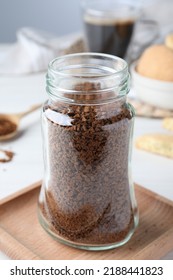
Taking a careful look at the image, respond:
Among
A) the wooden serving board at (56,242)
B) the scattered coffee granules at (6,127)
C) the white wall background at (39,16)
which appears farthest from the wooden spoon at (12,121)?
the white wall background at (39,16)

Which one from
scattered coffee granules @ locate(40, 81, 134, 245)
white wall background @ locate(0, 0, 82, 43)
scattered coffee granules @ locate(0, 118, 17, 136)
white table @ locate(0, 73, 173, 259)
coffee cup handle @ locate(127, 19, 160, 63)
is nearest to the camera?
scattered coffee granules @ locate(40, 81, 134, 245)

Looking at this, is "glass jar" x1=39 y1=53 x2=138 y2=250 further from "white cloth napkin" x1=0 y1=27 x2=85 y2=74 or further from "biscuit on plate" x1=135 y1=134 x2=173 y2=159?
"white cloth napkin" x1=0 y1=27 x2=85 y2=74

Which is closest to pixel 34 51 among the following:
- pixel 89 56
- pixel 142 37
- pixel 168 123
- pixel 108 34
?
pixel 108 34

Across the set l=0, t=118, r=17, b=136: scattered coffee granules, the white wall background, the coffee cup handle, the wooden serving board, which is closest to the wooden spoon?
l=0, t=118, r=17, b=136: scattered coffee granules

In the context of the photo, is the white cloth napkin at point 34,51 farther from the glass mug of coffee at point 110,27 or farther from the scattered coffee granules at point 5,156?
the scattered coffee granules at point 5,156

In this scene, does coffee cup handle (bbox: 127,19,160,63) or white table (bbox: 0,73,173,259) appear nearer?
white table (bbox: 0,73,173,259)

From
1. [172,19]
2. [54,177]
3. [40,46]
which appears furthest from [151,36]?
[54,177]

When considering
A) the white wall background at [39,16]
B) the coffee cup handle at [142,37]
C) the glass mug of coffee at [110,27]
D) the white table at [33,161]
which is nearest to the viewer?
the white table at [33,161]
